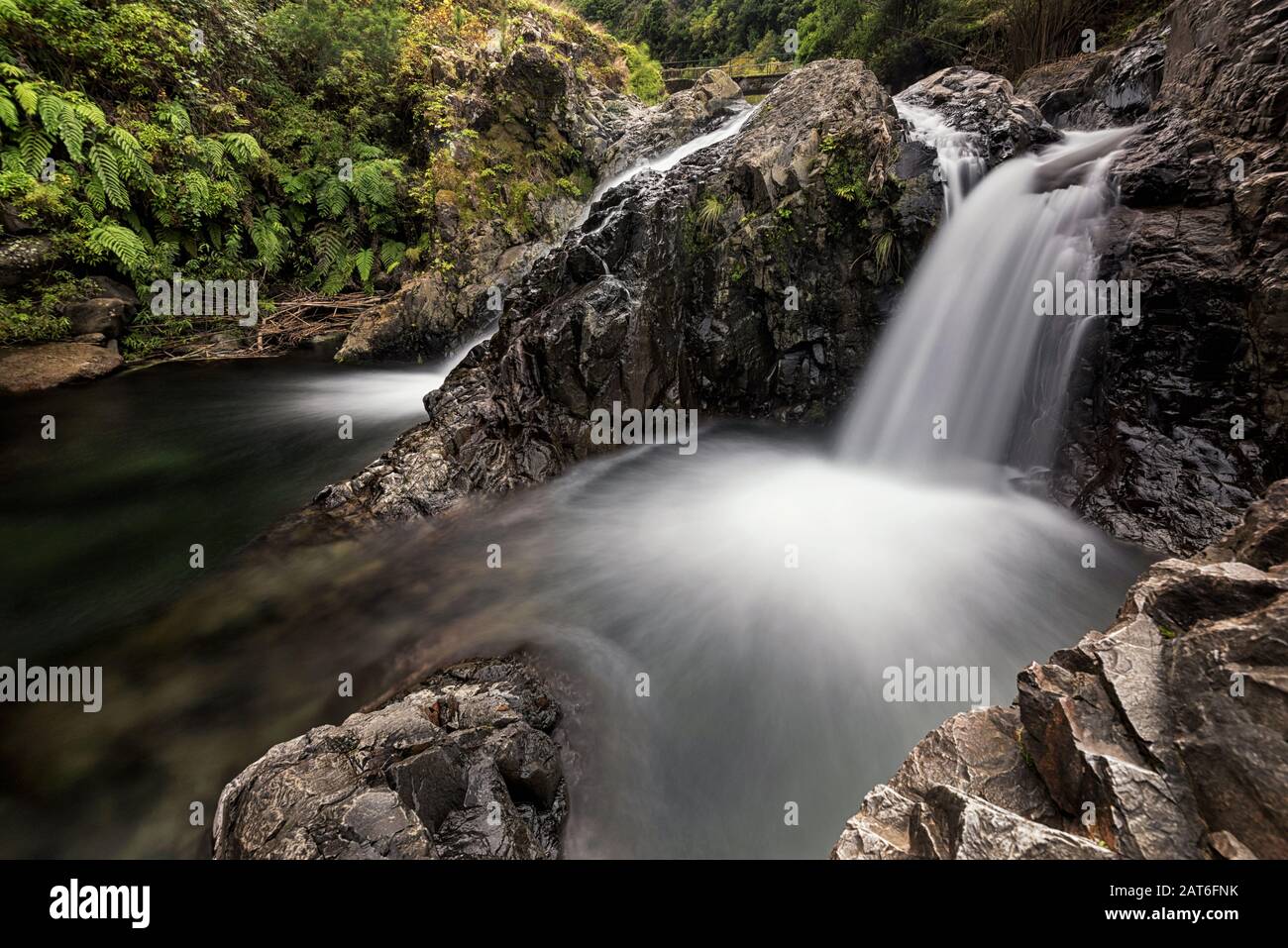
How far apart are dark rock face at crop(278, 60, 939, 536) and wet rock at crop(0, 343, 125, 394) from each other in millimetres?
8244

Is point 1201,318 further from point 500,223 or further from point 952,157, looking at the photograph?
point 500,223

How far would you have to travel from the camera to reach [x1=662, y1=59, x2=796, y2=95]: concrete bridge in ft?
58.9

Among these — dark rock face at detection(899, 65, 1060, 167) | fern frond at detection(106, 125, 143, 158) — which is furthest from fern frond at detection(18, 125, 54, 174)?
dark rock face at detection(899, 65, 1060, 167)

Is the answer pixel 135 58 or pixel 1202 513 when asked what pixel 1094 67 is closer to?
pixel 1202 513

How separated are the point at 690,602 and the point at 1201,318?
19.7 feet

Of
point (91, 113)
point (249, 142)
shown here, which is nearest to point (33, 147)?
point (91, 113)

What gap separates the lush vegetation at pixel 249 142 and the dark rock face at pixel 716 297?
6044mm

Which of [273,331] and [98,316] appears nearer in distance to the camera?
[98,316]

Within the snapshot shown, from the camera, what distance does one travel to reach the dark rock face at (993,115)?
8.02 m

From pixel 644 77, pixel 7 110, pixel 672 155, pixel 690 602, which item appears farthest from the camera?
pixel 644 77

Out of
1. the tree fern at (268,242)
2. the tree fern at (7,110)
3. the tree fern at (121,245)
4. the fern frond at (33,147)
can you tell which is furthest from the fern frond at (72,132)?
the tree fern at (268,242)

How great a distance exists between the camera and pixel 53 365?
9289 millimetres

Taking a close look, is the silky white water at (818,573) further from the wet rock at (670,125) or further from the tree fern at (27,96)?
the tree fern at (27,96)

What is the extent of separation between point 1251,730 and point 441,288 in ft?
45.2
